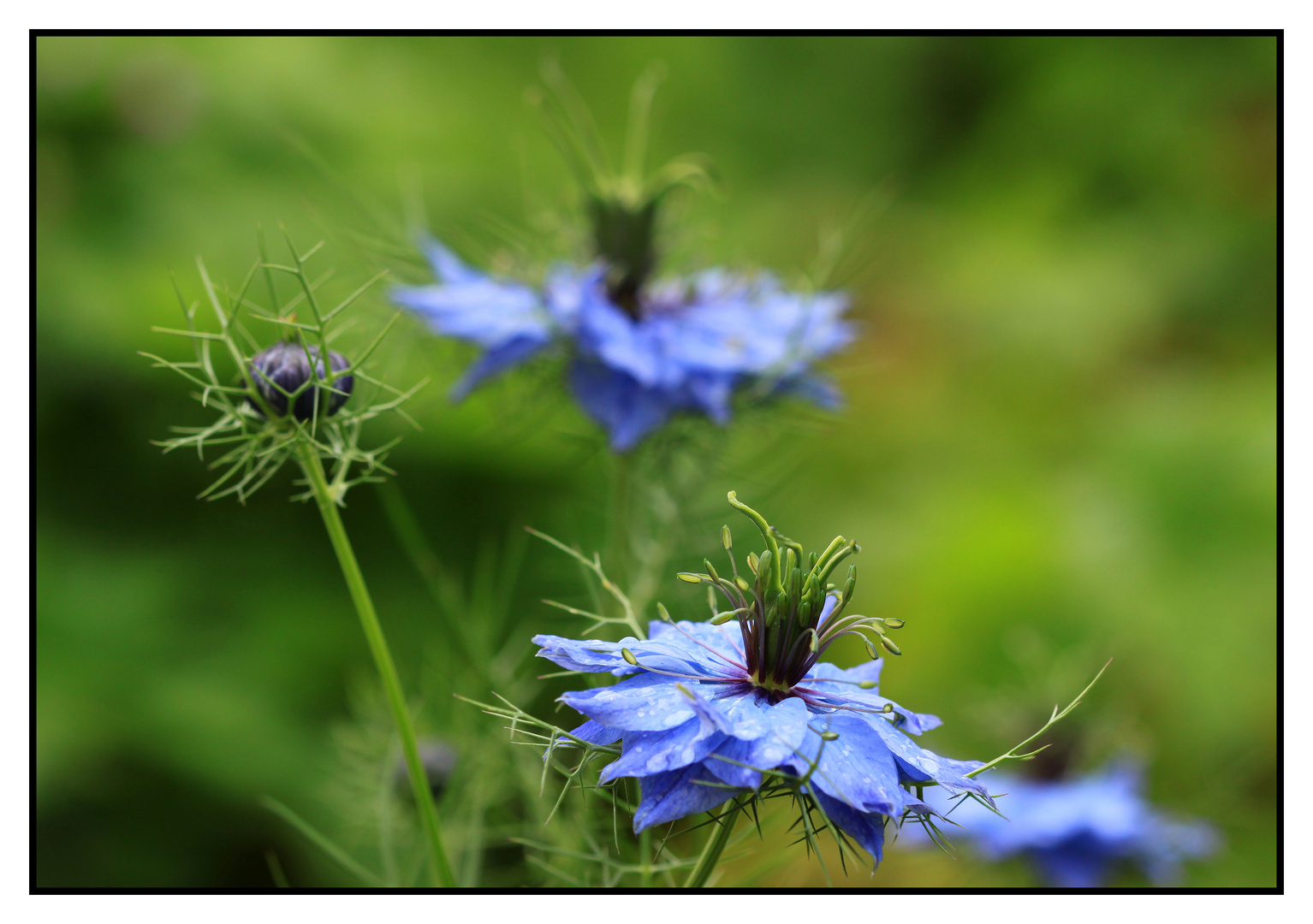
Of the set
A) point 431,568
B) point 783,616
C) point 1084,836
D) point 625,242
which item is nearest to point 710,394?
point 625,242

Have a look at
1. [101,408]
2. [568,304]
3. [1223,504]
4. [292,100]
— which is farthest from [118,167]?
[1223,504]

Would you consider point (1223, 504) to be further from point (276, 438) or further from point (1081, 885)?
point (276, 438)

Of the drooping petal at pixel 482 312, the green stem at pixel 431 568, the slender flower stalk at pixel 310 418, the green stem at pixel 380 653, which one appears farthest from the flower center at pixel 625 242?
the green stem at pixel 380 653

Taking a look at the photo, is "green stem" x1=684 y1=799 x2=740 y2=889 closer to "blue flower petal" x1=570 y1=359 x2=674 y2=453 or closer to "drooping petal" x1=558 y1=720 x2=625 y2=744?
"drooping petal" x1=558 y1=720 x2=625 y2=744

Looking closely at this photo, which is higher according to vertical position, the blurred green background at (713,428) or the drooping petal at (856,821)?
the blurred green background at (713,428)

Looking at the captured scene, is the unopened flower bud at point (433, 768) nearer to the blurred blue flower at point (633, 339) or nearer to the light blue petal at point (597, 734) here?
the blurred blue flower at point (633, 339)
